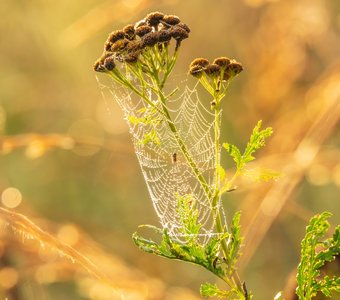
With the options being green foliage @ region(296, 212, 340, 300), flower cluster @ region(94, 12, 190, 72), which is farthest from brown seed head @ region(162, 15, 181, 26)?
green foliage @ region(296, 212, 340, 300)

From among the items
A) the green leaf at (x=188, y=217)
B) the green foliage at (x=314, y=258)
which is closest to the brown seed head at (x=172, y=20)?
the green leaf at (x=188, y=217)

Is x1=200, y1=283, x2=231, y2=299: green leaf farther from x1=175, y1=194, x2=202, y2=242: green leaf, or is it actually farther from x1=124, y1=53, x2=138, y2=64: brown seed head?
x1=124, y1=53, x2=138, y2=64: brown seed head

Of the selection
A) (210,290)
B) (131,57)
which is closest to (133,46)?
(131,57)

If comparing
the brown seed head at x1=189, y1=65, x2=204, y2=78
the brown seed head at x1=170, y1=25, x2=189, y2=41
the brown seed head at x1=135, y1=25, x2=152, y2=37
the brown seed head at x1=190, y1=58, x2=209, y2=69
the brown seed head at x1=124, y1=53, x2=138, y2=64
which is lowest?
the brown seed head at x1=189, y1=65, x2=204, y2=78

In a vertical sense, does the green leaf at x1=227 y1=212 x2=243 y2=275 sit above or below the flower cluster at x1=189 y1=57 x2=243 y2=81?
below

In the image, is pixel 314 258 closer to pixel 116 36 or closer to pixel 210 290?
pixel 210 290

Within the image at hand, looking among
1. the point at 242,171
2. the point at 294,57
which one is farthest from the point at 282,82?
the point at 242,171

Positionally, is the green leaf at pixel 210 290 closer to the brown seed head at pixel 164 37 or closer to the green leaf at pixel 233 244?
the green leaf at pixel 233 244

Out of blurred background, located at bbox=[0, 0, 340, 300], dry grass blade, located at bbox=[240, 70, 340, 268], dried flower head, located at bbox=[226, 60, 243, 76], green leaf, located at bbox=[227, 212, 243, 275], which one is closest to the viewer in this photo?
green leaf, located at bbox=[227, 212, 243, 275]
